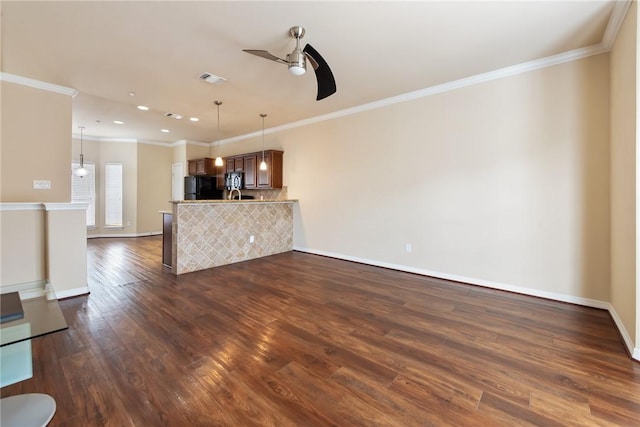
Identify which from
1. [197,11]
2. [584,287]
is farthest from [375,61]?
[584,287]

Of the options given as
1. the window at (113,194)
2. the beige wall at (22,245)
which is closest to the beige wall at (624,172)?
the beige wall at (22,245)

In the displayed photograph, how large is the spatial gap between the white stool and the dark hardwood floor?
0.17ft

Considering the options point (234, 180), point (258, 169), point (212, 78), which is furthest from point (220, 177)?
point (212, 78)

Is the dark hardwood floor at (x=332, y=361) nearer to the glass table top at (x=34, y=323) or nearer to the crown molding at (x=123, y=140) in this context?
the glass table top at (x=34, y=323)

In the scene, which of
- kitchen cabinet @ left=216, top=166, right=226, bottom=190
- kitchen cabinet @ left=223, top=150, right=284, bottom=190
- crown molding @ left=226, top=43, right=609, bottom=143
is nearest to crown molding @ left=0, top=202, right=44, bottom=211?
kitchen cabinet @ left=223, top=150, right=284, bottom=190

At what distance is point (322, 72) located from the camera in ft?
8.02

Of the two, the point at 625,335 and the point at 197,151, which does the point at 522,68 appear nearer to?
the point at 625,335

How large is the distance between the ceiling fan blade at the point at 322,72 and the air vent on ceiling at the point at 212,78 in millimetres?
1765

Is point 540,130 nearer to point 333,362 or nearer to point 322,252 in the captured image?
point 333,362

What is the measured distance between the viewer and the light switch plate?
3.77 metres

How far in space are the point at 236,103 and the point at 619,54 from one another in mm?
4655

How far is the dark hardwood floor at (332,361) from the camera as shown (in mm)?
1546

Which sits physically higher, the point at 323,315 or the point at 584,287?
the point at 584,287

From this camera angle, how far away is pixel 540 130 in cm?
320
